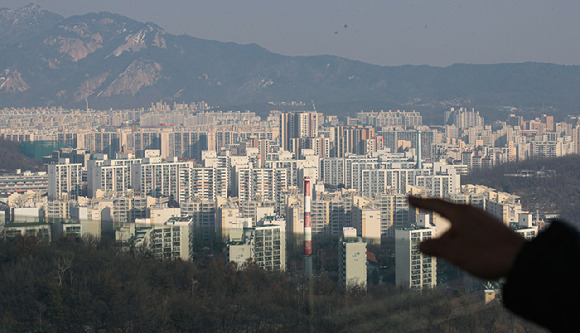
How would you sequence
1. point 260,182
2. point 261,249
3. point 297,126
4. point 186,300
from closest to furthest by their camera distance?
point 186,300, point 261,249, point 260,182, point 297,126

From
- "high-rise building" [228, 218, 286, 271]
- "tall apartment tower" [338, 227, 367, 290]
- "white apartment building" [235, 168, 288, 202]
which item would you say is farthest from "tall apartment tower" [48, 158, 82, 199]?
"tall apartment tower" [338, 227, 367, 290]

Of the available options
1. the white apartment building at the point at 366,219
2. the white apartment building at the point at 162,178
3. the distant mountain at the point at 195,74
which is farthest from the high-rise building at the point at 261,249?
the distant mountain at the point at 195,74

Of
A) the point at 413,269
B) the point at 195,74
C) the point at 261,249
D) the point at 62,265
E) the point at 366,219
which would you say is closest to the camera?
the point at 413,269

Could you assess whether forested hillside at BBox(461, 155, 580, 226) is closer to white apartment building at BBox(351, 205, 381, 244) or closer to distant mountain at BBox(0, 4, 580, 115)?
white apartment building at BBox(351, 205, 381, 244)

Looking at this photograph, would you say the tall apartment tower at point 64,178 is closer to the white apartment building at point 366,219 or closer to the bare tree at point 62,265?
the white apartment building at point 366,219

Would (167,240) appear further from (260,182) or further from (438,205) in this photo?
(260,182)

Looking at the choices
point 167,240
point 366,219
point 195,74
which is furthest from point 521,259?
point 195,74

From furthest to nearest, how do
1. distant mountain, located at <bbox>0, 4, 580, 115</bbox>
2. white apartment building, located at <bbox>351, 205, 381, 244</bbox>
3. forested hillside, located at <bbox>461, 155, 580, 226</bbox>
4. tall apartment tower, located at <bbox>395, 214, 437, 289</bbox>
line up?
1. distant mountain, located at <bbox>0, 4, 580, 115</bbox>
2. forested hillside, located at <bbox>461, 155, 580, 226</bbox>
3. white apartment building, located at <bbox>351, 205, 381, 244</bbox>
4. tall apartment tower, located at <bbox>395, 214, 437, 289</bbox>
